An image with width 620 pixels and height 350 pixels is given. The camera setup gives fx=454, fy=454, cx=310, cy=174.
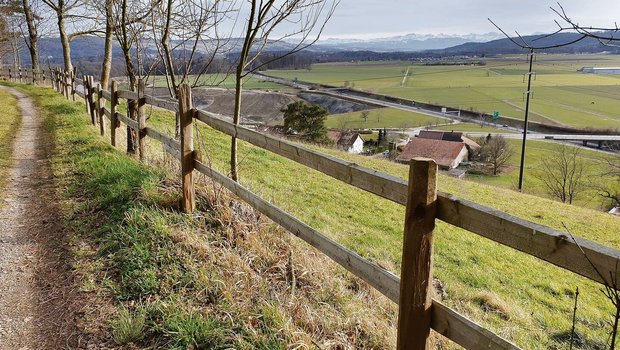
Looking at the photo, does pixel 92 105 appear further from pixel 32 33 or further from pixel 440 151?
pixel 440 151

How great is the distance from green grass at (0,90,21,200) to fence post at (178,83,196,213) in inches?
120

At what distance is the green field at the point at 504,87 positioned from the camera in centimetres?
8269

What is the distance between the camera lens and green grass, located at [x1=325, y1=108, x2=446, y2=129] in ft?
255

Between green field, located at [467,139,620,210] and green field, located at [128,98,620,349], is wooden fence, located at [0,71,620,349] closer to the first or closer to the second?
green field, located at [128,98,620,349]

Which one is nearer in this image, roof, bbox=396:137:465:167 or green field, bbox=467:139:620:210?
green field, bbox=467:139:620:210

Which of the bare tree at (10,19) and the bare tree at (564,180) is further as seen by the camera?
the bare tree at (564,180)

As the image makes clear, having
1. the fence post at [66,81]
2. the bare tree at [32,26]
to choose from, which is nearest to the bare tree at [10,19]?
the bare tree at [32,26]

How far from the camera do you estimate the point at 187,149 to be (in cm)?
561

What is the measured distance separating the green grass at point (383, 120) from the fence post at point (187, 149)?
69.4m

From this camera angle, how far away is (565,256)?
1.99 meters

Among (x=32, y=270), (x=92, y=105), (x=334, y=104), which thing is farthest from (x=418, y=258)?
(x=334, y=104)

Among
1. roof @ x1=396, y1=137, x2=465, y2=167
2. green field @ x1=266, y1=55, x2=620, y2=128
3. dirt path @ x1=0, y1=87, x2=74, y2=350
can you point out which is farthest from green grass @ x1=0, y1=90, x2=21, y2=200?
green field @ x1=266, y1=55, x2=620, y2=128

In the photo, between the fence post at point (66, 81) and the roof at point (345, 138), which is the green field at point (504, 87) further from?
the fence post at point (66, 81)

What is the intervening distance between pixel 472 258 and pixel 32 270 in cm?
779
